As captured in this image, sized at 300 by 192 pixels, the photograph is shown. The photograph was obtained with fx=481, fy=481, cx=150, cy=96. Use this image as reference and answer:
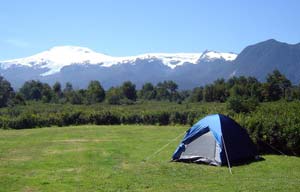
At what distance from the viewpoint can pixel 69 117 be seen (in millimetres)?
47812

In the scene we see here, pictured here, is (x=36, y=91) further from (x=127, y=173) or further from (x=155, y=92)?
(x=127, y=173)

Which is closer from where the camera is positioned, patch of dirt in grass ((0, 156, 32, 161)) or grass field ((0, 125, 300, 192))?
grass field ((0, 125, 300, 192))

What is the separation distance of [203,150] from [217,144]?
57 cm

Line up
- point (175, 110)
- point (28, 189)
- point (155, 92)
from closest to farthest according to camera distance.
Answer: point (28, 189), point (175, 110), point (155, 92)

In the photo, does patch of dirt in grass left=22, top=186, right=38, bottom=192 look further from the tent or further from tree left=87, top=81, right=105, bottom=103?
tree left=87, top=81, right=105, bottom=103

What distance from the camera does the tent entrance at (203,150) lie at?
17094 mm

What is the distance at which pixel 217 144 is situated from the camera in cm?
1727

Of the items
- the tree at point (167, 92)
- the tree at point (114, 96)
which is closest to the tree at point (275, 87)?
the tree at point (114, 96)

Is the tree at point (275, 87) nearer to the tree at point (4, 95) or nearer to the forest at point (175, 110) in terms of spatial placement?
the forest at point (175, 110)

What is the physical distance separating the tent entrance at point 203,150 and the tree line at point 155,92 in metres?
52.2

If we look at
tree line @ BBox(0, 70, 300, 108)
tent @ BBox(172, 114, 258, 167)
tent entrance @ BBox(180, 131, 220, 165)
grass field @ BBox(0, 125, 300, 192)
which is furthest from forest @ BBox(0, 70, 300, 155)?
tent entrance @ BBox(180, 131, 220, 165)

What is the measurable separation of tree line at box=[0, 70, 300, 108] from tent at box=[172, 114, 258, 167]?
2029 inches

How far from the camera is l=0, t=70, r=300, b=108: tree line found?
84938 mm

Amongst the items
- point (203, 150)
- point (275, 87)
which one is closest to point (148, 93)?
point (275, 87)
